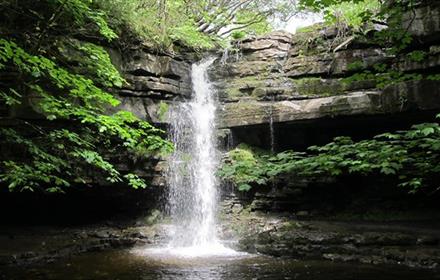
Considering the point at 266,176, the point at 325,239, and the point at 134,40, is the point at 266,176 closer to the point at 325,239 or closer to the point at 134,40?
the point at 325,239

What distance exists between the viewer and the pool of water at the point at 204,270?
22.7 ft

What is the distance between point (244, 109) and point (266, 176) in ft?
7.72

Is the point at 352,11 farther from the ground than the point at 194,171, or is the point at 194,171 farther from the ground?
the point at 352,11

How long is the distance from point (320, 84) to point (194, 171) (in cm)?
473

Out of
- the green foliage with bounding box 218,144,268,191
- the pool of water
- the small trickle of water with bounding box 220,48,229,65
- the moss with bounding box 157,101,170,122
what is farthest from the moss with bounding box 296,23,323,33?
the pool of water

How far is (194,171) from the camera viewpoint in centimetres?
1231

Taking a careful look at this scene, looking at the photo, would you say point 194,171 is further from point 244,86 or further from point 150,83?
point 244,86

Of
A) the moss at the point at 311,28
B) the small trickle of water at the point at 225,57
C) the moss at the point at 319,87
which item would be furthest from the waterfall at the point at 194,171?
the moss at the point at 311,28

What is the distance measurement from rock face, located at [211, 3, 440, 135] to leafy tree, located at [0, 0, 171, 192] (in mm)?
3862

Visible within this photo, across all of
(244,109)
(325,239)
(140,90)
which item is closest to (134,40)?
(140,90)

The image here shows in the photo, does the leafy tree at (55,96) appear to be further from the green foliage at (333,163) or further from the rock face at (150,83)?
the green foliage at (333,163)

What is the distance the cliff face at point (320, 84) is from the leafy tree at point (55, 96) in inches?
151

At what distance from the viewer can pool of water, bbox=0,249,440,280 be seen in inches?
272

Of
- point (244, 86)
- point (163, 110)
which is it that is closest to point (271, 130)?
point (244, 86)
